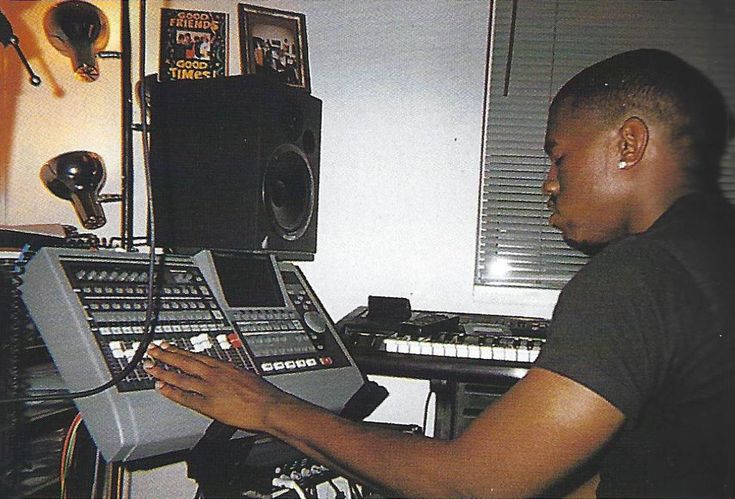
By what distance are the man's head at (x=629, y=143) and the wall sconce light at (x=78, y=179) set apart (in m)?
1.18

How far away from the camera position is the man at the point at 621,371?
1.01 m

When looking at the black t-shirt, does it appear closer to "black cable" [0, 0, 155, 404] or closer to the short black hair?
the short black hair

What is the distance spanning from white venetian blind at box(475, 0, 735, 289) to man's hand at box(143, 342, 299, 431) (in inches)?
59.5

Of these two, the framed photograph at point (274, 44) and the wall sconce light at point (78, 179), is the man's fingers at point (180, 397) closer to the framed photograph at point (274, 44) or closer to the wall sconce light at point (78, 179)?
the wall sconce light at point (78, 179)

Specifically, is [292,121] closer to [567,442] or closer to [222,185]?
Answer: [222,185]

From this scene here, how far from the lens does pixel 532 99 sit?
8.79 feet

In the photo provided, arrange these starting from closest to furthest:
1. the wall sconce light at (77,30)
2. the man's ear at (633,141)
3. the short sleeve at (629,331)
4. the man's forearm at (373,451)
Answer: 1. the short sleeve at (629,331)
2. the man's forearm at (373,451)
3. the man's ear at (633,141)
4. the wall sconce light at (77,30)

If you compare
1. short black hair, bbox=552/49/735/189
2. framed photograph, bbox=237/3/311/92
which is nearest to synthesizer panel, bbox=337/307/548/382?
short black hair, bbox=552/49/735/189

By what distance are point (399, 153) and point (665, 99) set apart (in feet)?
4.80

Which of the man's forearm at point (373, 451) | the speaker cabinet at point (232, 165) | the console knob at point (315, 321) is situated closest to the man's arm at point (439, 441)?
the man's forearm at point (373, 451)

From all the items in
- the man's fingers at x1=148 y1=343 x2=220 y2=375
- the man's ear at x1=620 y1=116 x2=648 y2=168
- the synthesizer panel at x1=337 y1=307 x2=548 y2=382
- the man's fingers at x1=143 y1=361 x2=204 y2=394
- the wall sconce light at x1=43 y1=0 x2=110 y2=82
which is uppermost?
the wall sconce light at x1=43 y1=0 x2=110 y2=82

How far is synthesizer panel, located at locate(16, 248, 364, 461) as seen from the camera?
3.91 ft

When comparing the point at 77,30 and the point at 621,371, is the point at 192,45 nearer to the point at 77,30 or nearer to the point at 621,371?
the point at 77,30

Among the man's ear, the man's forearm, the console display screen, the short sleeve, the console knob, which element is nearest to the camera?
the short sleeve
